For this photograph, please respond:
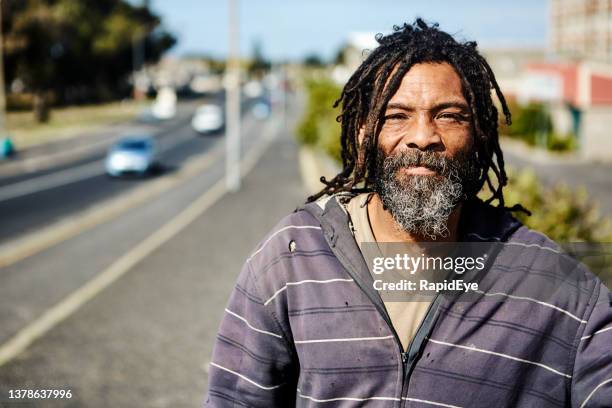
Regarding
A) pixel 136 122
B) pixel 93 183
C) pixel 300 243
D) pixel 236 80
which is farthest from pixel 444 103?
pixel 136 122

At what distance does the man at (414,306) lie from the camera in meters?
1.93

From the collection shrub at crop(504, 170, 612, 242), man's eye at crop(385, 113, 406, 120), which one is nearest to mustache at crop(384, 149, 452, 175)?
man's eye at crop(385, 113, 406, 120)

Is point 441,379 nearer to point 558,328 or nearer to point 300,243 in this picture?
point 558,328

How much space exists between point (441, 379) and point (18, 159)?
3354cm

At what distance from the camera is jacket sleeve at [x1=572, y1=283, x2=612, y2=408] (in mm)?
1862

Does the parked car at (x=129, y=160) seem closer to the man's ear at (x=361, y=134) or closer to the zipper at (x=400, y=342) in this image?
the man's ear at (x=361, y=134)

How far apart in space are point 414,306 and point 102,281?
10104 millimetres

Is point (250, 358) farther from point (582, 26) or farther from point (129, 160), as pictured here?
point (582, 26)

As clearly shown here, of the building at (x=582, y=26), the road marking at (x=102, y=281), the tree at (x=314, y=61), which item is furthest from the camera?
the tree at (x=314, y=61)

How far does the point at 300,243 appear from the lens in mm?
2094

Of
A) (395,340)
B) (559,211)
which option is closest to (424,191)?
(395,340)

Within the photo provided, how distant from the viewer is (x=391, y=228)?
85.9 inches

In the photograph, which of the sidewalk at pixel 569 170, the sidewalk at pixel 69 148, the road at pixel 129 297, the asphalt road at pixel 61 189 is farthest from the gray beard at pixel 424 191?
the sidewalk at pixel 69 148

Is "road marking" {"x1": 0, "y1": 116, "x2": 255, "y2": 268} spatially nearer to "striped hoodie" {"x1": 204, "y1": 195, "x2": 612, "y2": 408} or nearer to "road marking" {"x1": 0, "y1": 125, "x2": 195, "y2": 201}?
"road marking" {"x1": 0, "y1": 125, "x2": 195, "y2": 201}
